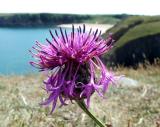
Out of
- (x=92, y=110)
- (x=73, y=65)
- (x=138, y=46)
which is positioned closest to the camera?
(x=73, y=65)

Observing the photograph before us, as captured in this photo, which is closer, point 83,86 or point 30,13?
point 83,86

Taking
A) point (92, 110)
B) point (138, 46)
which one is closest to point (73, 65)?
point (92, 110)

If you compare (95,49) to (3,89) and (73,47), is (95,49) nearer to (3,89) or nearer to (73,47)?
(73,47)

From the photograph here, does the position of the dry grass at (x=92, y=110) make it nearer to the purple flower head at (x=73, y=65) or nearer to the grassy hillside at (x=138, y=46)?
the purple flower head at (x=73, y=65)

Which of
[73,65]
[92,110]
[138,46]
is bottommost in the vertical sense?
[138,46]

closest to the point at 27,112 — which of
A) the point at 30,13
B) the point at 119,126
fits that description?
the point at 119,126

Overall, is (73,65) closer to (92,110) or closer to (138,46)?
(92,110)

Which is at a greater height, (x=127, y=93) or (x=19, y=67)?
(x=127, y=93)

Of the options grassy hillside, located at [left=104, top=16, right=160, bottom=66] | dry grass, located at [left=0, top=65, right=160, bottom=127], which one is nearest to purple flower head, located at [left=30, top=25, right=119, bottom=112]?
dry grass, located at [left=0, top=65, right=160, bottom=127]
